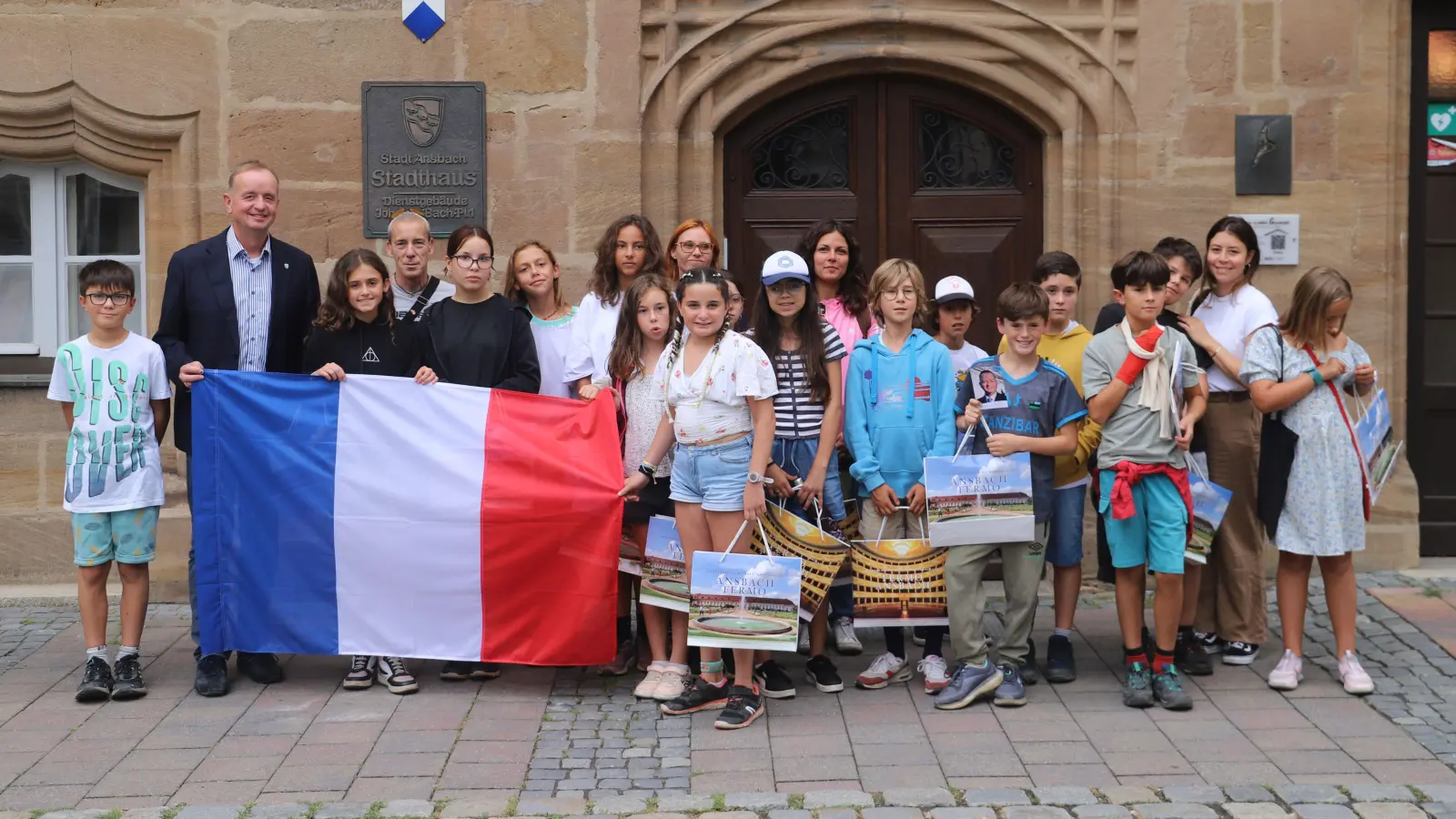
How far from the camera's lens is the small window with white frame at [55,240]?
8250 millimetres

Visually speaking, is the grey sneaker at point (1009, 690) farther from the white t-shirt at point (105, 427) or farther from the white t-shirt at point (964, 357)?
the white t-shirt at point (105, 427)

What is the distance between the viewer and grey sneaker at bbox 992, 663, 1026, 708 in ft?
19.2

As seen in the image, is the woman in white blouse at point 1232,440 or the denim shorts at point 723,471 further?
the woman in white blouse at point 1232,440

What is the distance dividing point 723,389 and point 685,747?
1.29 metres

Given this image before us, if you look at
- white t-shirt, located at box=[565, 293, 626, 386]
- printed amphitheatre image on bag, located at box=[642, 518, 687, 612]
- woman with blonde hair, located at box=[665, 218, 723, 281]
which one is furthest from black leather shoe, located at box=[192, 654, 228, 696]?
woman with blonde hair, located at box=[665, 218, 723, 281]

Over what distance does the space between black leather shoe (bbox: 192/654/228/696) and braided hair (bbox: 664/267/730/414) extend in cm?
208

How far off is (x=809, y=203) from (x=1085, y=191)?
1439 mm

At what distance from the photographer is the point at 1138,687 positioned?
5.89 m

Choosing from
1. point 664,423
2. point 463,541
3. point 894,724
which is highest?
point 664,423

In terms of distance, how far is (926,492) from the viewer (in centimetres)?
589

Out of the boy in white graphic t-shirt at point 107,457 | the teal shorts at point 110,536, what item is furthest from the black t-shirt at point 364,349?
the teal shorts at point 110,536

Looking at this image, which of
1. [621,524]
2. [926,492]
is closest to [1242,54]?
[926,492]

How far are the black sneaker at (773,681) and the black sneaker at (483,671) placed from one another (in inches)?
42.8

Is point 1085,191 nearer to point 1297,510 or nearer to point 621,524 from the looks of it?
point 1297,510
